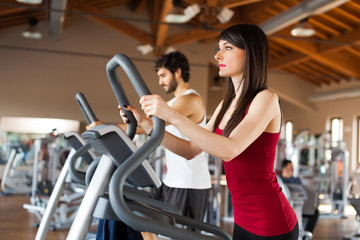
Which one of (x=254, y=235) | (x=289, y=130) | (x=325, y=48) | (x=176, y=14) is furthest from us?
(x=289, y=130)

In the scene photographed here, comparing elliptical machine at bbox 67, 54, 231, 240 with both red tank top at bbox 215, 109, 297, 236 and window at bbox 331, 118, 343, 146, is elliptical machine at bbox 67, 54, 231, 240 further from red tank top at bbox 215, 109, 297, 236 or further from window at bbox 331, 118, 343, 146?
window at bbox 331, 118, 343, 146

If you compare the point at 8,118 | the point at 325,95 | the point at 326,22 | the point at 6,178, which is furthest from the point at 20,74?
the point at 325,95

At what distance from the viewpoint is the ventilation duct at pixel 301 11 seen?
6609 millimetres

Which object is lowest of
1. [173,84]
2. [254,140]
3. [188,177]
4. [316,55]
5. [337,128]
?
[188,177]

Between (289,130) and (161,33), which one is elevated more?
(161,33)

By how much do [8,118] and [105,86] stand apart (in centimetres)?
276

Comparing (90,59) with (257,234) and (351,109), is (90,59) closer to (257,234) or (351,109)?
(351,109)

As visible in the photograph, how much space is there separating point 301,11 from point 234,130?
670 centimetres

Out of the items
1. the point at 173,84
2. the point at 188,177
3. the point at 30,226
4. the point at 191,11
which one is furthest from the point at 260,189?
the point at 191,11

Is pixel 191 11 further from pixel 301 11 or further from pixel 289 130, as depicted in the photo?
pixel 289 130

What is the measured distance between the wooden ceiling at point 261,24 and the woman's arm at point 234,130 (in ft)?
21.9

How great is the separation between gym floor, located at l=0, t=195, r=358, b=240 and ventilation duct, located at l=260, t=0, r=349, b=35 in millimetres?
3192

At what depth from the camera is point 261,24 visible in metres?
9.30

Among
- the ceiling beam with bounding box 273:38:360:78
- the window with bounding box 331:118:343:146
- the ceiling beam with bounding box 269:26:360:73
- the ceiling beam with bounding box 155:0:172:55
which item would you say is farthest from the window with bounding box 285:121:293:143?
the ceiling beam with bounding box 155:0:172:55
